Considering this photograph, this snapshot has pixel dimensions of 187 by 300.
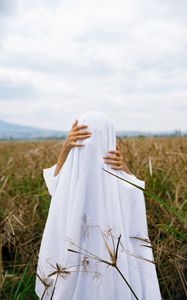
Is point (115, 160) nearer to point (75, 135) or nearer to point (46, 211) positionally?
point (75, 135)

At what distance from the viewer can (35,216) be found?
11.4 ft

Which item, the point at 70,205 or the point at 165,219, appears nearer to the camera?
the point at 70,205

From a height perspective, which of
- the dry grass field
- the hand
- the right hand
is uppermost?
the right hand

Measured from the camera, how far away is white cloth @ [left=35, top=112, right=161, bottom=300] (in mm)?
1845

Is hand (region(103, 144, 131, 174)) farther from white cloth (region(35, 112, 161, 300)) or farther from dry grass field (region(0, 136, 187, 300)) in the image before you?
dry grass field (region(0, 136, 187, 300))

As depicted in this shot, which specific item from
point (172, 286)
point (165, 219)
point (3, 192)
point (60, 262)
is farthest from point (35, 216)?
point (60, 262)

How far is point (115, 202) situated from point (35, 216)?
1726 mm

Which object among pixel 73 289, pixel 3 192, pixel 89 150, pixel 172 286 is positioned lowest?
pixel 172 286

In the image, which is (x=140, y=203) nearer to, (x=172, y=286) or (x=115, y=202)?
(x=115, y=202)

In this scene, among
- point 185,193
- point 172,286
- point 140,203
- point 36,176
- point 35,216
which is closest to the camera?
point 140,203

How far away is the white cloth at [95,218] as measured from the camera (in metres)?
1.84

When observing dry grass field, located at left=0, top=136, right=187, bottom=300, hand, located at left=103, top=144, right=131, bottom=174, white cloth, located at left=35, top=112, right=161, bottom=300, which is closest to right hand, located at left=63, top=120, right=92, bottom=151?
white cloth, located at left=35, top=112, right=161, bottom=300

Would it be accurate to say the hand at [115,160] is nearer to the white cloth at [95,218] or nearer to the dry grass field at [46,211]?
the white cloth at [95,218]

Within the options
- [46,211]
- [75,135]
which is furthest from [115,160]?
[46,211]
